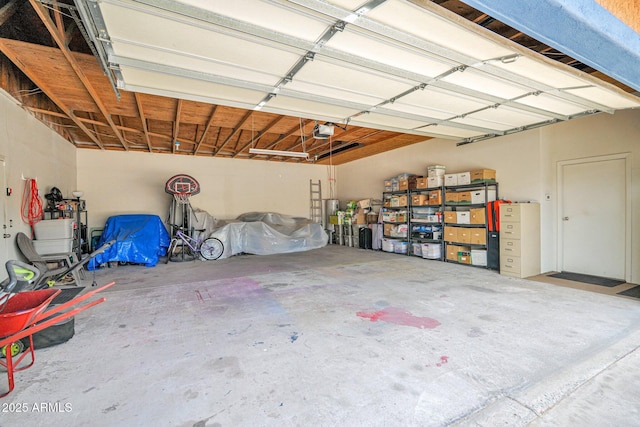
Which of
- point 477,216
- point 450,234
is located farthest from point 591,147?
point 450,234

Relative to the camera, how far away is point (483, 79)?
3.23 m

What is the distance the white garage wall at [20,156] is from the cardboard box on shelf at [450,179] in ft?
24.4

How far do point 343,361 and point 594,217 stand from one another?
530 cm

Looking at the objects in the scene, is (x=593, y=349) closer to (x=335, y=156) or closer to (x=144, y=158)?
(x=335, y=156)

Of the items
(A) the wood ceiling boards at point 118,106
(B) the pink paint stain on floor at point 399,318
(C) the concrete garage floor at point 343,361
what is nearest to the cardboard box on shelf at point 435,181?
(A) the wood ceiling boards at point 118,106

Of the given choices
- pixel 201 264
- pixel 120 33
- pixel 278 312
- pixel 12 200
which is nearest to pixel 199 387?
pixel 278 312

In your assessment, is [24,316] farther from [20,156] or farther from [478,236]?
[478,236]

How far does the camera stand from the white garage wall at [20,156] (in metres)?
4.03

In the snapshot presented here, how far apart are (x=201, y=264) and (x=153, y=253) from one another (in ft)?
3.53

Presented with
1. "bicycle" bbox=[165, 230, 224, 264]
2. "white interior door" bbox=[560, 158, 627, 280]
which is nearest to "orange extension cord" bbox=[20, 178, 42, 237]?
"bicycle" bbox=[165, 230, 224, 264]

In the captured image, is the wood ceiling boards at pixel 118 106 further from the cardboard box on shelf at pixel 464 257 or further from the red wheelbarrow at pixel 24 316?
the cardboard box on shelf at pixel 464 257

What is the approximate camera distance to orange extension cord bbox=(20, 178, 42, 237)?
4.55 meters

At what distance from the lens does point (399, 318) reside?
10.5 feet

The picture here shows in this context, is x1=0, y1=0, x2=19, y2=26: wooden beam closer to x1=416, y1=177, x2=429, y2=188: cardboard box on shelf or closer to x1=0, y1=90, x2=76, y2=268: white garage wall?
x1=0, y1=90, x2=76, y2=268: white garage wall
